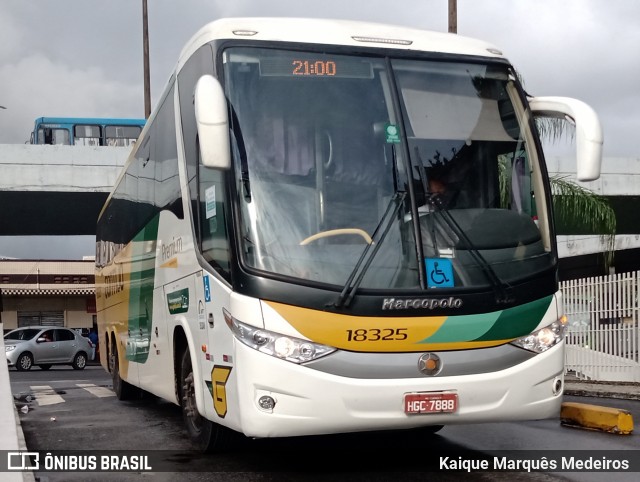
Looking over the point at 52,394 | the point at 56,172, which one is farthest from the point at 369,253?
the point at 56,172

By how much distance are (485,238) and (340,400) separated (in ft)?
5.04

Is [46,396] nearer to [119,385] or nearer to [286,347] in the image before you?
[119,385]

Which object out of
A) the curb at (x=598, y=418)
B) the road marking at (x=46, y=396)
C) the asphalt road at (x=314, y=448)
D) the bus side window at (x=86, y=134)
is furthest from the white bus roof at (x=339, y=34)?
the bus side window at (x=86, y=134)

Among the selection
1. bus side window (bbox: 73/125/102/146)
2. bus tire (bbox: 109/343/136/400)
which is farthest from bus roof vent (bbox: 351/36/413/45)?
bus side window (bbox: 73/125/102/146)

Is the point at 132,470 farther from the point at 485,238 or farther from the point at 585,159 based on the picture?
the point at 585,159

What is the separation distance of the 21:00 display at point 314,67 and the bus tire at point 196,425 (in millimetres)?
2672

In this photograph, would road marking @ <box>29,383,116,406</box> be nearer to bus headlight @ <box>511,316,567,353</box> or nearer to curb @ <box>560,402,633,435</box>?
curb @ <box>560,402,633,435</box>

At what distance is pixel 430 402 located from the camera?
5969mm

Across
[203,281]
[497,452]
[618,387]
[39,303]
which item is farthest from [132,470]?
[39,303]

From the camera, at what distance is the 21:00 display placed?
6676 mm

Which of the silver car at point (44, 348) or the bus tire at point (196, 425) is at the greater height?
the bus tire at point (196, 425)

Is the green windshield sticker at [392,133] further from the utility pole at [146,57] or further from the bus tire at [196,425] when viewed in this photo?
the utility pole at [146,57]

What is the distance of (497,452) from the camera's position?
7707mm

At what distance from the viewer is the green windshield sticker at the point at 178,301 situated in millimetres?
7656
